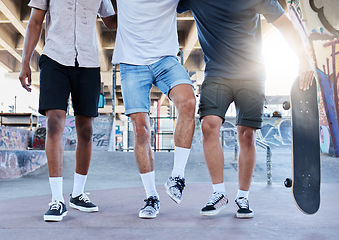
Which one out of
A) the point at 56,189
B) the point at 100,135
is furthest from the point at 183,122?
the point at 100,135

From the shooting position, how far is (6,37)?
12.5 metres

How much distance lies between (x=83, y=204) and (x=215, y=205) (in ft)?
3.02

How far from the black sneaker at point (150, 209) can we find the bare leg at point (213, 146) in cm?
42

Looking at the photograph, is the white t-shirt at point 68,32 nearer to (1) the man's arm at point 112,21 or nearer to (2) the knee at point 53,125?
(1) the man's arm at point 112,21

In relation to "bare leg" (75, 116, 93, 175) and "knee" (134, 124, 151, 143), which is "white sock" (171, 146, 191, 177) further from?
"bare leg" (75, 116, 93, 175)

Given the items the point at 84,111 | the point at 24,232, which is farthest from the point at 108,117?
the point at 24,232

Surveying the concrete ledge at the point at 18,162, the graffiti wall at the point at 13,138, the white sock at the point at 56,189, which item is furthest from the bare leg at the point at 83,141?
the graffiti wall at the point at 13,138

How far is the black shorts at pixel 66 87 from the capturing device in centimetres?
213

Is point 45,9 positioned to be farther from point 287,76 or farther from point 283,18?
point 287,76

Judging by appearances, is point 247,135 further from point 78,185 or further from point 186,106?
point 78,185

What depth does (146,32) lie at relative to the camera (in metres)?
2.17

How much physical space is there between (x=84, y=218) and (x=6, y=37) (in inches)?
493

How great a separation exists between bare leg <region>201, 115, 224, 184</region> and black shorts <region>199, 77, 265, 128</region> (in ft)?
0.18

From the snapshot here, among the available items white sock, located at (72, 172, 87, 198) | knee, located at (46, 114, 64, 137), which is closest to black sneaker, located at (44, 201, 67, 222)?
white sock, located at (72, 172, 87, 198)
